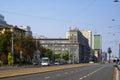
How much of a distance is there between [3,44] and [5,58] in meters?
7.43

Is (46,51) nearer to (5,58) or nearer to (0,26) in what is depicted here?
(0,26)

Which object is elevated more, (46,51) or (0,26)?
(0,26)

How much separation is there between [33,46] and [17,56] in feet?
26.5

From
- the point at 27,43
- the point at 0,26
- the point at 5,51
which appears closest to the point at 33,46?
the point at 27,43

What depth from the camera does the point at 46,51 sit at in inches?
7849

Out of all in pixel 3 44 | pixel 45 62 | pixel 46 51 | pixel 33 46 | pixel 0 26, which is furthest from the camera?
pixel 46 51

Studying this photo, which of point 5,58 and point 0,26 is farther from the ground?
point 0,26

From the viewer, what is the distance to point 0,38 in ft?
439

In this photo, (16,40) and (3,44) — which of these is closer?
(3,44)

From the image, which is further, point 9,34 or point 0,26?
point 0,26

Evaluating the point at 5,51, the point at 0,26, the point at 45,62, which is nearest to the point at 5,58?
the point at 5,51

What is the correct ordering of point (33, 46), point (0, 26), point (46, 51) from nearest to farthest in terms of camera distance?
1. point (33, 46)
2. point (0, 26)
3. point (46, 51)

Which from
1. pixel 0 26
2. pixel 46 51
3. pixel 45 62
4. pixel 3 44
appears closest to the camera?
pixel 45 62

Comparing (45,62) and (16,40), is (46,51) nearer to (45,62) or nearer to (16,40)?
(16,40)
